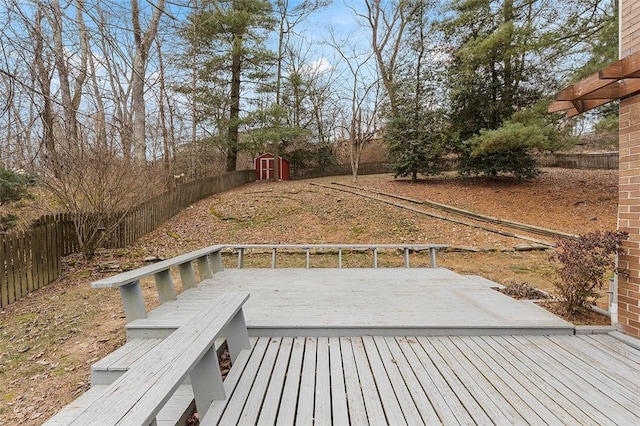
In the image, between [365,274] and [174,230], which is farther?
[174,230]

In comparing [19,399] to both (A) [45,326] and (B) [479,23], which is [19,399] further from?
(B) [479,23]

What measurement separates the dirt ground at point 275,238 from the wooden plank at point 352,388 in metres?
2.34

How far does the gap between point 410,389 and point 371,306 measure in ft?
4.98

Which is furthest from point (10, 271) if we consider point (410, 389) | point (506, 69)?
point (506, 69)

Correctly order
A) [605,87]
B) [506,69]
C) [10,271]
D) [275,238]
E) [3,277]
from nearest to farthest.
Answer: [605,87] < [3,277] < [10,271] < [275,238] < [506,69]

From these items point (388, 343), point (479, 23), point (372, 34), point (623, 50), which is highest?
point (372, 34)

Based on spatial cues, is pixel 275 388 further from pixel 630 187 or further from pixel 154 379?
pixel 630 187

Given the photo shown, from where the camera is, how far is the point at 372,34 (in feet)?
65.4

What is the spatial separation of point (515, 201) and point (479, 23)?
731cm

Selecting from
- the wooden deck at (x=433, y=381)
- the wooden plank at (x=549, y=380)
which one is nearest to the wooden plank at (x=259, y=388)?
the wooden deck at (x=433, y=381)

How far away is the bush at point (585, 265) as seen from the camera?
309 cm

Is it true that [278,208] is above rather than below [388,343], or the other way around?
above

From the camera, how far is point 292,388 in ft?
7.39

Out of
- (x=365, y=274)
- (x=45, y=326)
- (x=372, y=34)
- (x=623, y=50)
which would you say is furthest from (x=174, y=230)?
(x=372, y=34)
